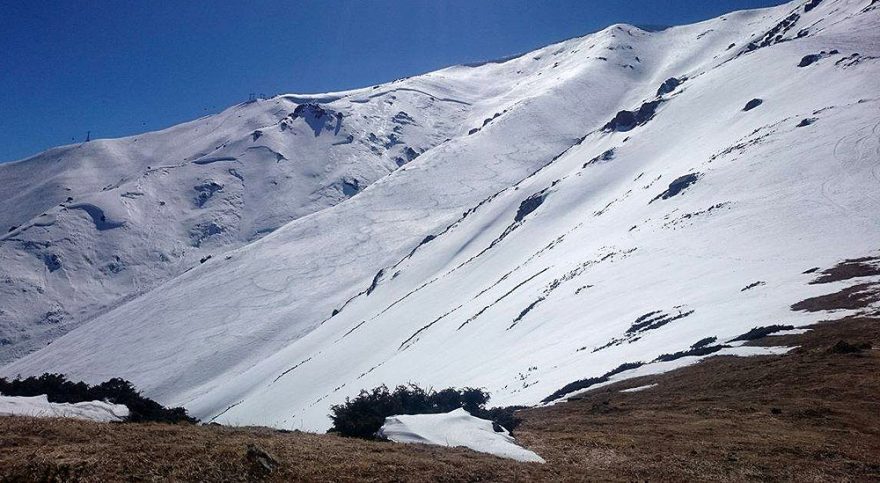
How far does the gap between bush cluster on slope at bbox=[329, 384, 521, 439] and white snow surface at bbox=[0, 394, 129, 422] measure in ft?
18.8

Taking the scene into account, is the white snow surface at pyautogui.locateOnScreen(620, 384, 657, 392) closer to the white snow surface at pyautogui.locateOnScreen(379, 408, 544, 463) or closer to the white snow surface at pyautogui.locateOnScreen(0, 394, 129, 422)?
the white snow surface at pyautogui.locateOnScreen(379, 408, 544, 463)

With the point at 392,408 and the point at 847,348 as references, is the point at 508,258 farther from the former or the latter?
the point at 392,408

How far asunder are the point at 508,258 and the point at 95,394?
75202 mm

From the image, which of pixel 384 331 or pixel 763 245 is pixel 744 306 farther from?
pixel 384 331

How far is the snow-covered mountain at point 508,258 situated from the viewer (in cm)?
4178

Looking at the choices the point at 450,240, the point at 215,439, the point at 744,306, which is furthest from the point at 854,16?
the point at 215,439

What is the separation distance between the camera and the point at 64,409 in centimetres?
1612

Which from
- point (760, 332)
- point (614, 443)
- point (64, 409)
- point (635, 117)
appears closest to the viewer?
point (614, 443)

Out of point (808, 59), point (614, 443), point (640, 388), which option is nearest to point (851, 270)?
point (640, 388)

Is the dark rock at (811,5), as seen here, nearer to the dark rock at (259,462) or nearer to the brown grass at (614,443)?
the brown grass at (614,443)

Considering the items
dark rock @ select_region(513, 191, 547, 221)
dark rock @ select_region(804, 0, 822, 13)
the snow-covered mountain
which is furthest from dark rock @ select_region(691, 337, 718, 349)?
dark rock @ select_region(804, 0, 822, 13)

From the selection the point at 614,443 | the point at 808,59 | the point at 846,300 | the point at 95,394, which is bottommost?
the point at 846,300

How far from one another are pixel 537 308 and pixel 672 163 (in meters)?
47.7

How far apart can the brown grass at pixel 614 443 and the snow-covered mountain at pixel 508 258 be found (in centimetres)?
707
